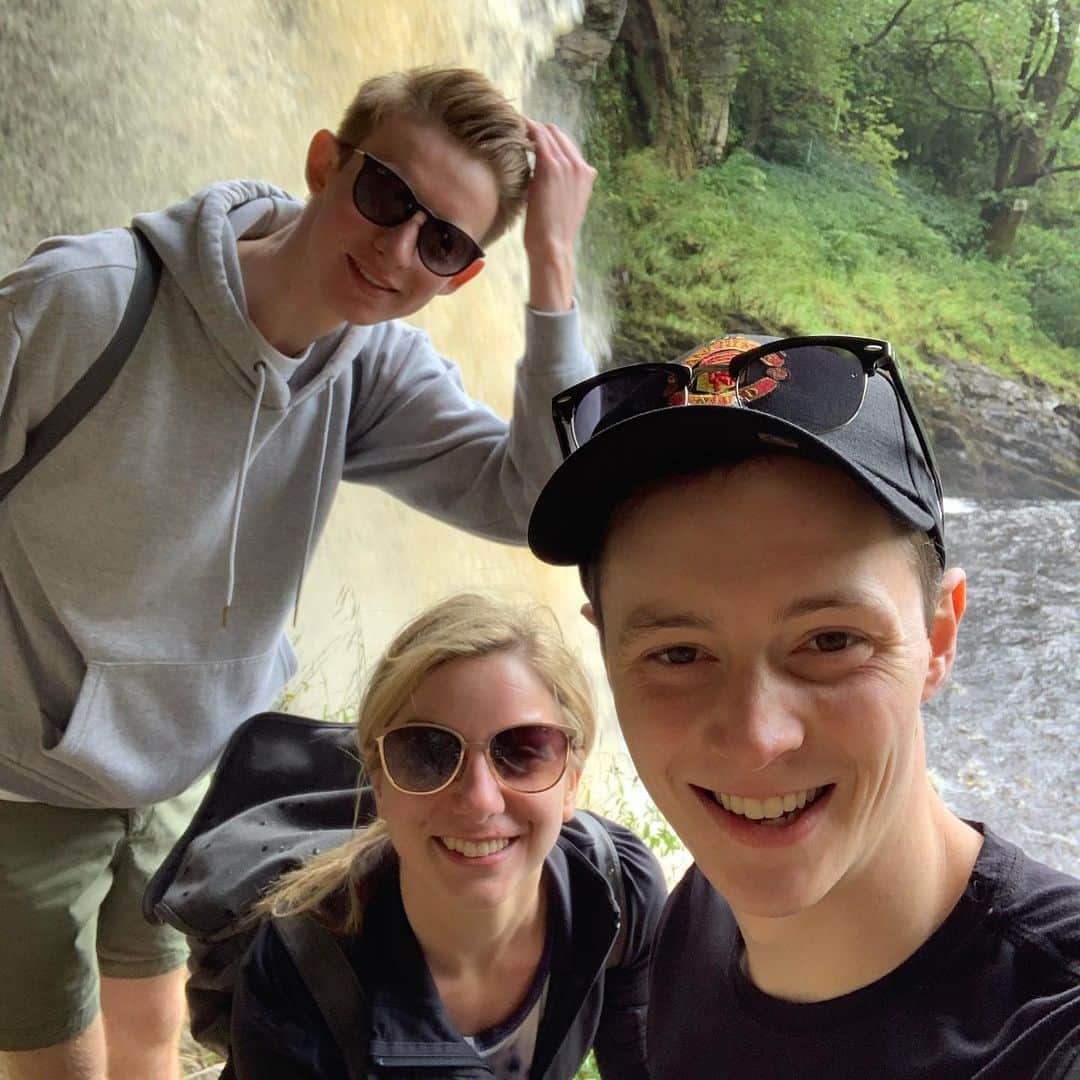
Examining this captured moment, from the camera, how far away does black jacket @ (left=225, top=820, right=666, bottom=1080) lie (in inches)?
37.8

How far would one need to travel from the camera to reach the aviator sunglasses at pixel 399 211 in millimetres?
1185

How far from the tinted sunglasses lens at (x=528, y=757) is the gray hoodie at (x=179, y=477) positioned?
0.32 metres

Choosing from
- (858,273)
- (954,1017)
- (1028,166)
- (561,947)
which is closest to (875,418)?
(954,1017)

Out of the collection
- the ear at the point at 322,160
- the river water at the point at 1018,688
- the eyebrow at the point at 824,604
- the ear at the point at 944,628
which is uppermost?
A: the ear at the point at 322,160

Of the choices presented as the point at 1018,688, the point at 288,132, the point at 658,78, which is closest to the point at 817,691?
the point at 1018,688

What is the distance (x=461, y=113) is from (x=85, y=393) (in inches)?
21.1

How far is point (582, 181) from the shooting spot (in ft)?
4.20

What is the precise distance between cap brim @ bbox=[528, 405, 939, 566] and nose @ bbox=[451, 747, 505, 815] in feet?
1.20

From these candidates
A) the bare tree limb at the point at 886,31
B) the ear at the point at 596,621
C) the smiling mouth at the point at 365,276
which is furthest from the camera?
the bare tree limb at the point at 886,31

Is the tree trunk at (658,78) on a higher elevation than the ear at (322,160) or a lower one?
higher

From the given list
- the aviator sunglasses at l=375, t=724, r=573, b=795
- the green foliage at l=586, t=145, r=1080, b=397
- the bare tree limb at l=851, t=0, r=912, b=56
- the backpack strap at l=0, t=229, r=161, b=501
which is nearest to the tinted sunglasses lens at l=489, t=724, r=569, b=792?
the aviator sunglasses at l=375, t=724, r=573, b=795

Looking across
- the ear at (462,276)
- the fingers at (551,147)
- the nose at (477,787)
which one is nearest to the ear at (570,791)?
the nose at (477,787)

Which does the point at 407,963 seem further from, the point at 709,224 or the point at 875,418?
the point at 709,224

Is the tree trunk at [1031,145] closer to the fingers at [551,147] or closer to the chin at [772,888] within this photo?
the fingers at [551,147]
